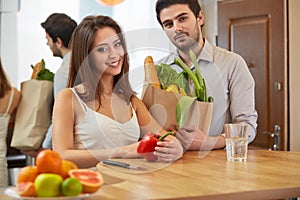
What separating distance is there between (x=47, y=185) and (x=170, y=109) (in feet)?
3.00

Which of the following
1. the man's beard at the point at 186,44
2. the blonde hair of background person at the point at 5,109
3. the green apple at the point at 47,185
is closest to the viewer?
the green apple at the point at 47,185

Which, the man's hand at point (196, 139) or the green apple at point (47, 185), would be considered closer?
the green apple at point (47, 185)

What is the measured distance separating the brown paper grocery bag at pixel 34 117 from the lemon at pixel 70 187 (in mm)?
2257

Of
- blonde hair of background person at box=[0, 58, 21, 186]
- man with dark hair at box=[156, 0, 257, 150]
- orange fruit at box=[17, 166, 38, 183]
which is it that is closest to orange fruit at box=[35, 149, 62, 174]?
orange fruit at box=[17, 166, 38, 183]

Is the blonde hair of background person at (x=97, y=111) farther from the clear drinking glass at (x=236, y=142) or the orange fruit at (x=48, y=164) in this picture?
the orange fruit at (x=48, y=164)

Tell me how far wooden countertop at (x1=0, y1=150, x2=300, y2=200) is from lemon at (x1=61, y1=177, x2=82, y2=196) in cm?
14

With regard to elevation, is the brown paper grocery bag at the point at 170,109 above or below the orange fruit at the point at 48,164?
above

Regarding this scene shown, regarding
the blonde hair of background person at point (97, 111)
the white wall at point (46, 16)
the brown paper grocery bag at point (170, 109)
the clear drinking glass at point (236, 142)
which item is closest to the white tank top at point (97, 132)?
the blonde hair of background person at point (97, 111)

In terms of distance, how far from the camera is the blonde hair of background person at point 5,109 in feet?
10.4

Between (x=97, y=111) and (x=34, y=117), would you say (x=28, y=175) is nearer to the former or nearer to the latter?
(x=97, y=111)

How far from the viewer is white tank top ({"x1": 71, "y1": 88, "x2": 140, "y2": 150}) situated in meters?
2.21

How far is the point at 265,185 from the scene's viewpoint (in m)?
1.65

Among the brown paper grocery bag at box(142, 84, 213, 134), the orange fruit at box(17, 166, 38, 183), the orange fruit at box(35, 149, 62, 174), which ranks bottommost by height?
the orange fruit at box(17, 166, 38, 183)

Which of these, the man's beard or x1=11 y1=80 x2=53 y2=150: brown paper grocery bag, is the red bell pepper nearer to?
the man's beard
